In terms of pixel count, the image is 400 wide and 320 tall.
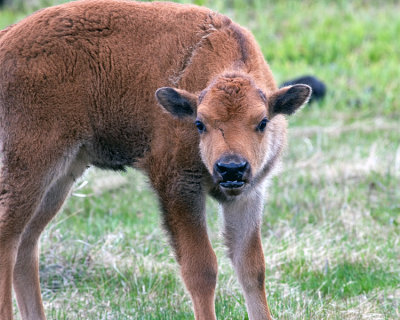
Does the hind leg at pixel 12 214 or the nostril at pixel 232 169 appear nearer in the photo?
the nostril at pixel 232 169

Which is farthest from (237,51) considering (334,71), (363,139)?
(334,71)

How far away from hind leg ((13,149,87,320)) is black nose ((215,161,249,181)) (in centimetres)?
175

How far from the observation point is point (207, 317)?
647 cm

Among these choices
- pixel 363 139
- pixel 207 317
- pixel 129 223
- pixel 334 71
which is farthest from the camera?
pixel 334 71

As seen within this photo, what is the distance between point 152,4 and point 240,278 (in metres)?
2.57

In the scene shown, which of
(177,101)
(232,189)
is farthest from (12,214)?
(232,189)

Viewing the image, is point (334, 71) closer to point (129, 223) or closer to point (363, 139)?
point (363, 139)

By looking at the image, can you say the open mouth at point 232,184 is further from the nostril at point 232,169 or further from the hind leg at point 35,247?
the hind leg at point 35,247

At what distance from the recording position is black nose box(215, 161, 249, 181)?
225 inches

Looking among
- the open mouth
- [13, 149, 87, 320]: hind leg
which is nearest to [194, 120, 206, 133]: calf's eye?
the open mouth

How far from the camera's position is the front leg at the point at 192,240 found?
21.5 ft

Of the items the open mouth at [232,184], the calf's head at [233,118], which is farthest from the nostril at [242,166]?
the open mouth at [232,184]

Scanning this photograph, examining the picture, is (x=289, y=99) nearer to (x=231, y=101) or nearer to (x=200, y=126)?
(x=231, y=101)

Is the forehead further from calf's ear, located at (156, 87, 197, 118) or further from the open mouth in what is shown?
the open mouth
